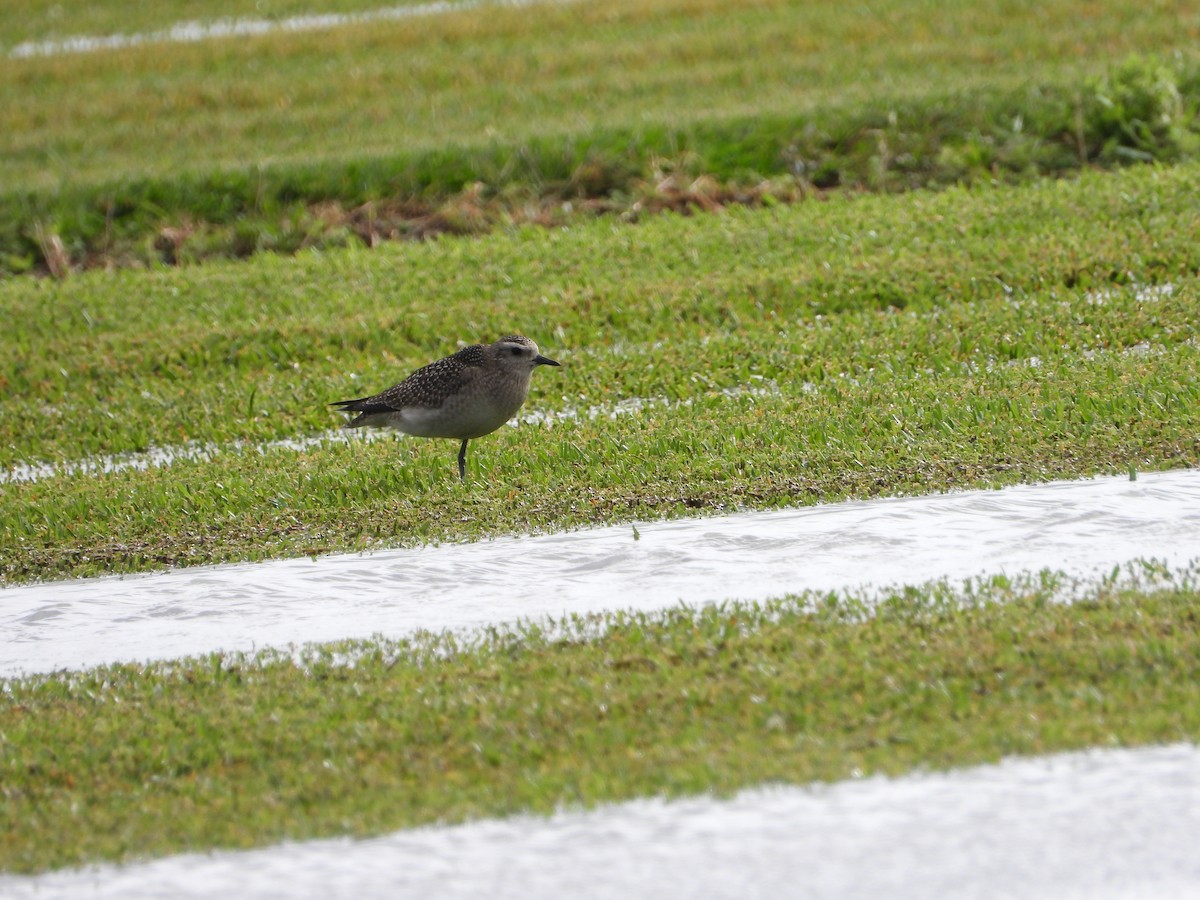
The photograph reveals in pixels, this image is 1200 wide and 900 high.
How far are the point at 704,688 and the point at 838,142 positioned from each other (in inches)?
432

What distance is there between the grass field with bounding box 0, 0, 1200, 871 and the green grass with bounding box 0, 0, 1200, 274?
0.21 ft

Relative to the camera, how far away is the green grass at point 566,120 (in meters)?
15.7

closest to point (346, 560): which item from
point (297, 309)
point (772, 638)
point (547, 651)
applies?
point (547, 651)

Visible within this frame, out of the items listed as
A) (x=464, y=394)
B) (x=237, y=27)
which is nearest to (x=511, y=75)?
(x=237, y=27)

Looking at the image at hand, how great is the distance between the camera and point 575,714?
5.91m

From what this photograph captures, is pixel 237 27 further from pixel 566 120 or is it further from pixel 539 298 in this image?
pixel 539 298

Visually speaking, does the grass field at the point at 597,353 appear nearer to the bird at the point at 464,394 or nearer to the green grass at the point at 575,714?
the green grass at the point at 575,714

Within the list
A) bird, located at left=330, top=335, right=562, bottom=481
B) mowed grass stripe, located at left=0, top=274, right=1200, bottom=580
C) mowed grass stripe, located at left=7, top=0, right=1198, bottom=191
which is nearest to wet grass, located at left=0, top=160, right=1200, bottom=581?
mowed grass stripe, located at left=0, top=274, right=1200, bottom=580

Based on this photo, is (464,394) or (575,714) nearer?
(575,714)

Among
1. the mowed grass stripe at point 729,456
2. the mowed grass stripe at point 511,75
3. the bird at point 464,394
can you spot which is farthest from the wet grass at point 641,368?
the mowed grass stripe at point 511,75

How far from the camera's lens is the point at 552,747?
18.7 ft

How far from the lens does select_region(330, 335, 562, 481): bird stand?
8.94 m

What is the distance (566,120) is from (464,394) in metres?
9.39

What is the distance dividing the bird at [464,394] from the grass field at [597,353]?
1.27ft
